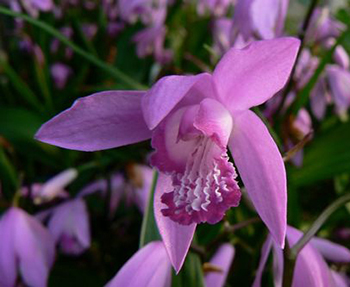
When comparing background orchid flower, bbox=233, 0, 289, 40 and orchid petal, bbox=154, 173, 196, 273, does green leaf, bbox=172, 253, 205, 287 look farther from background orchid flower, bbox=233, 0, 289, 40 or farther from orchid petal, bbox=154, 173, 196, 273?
background orchid flower, bbox=233, 0, 289, 40

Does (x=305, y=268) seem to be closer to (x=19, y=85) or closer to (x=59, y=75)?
(x=19, y=85)

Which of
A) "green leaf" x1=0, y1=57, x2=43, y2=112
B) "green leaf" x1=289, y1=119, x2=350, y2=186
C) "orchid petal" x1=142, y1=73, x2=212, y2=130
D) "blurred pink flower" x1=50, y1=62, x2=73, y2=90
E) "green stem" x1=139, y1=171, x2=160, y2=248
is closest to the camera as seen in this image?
"orchid petal" x1=142, y1=73, x2=212, y2=130

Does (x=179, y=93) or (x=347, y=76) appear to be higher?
(x=179, y=93)

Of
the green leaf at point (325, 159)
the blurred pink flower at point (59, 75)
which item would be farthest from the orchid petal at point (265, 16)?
the blurred pink flower at point (59, 75)

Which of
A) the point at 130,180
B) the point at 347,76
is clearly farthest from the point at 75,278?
Answer: the point at 347,76

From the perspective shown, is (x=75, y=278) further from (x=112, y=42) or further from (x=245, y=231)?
(x=112, y=42)

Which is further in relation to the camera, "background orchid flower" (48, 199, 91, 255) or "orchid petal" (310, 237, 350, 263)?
"background orchid flower" (48, 199, 91, 255)

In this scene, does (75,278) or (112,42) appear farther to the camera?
(112,42)

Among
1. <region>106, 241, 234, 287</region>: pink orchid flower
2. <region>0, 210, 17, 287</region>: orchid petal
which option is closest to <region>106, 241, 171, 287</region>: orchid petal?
<region>106, 241, 234, 287</region>: pink orchid flower
